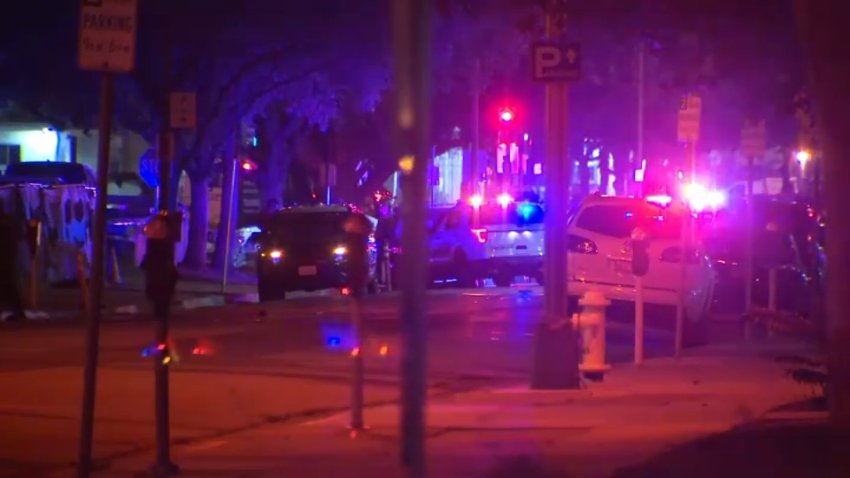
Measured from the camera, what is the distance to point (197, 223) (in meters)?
34.4

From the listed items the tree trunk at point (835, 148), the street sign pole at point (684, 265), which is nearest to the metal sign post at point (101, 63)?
the tree trunk at point (835, 148)

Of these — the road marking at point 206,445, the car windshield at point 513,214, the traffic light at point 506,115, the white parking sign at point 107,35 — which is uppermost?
the traffic light at point 506,115

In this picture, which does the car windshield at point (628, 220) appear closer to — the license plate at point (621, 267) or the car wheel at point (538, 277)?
the license plate at point (621, 267)

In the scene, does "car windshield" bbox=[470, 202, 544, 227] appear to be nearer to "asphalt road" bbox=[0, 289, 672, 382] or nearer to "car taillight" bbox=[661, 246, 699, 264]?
"asphalt road" bbox=[0, 289, 672, 382]

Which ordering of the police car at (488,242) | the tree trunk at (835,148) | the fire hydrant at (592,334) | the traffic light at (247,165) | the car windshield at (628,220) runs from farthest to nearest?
the traffic light at (247,165) → the police car at (488,242) → the car windshield at (628,220) → the fire hydrant at (592,334) → the tree trunk at (835,148)

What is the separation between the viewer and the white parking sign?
838 centimetres

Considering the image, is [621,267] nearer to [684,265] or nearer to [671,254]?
[671,254]

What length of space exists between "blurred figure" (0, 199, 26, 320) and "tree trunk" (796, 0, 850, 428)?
49.4ft

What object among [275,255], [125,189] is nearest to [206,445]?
[275,255]

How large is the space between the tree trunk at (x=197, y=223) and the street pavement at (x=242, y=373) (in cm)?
1037

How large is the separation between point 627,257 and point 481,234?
393 inches

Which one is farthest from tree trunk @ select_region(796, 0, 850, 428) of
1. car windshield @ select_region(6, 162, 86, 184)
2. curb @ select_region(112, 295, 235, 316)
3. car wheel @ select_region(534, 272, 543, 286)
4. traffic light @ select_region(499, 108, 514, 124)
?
car windshield @ select_region(6, 162, 86, 184)

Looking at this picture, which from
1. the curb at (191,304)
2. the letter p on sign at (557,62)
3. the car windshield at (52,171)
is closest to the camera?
the letter p on sign at (557,62)

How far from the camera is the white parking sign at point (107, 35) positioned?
8.38 metres
